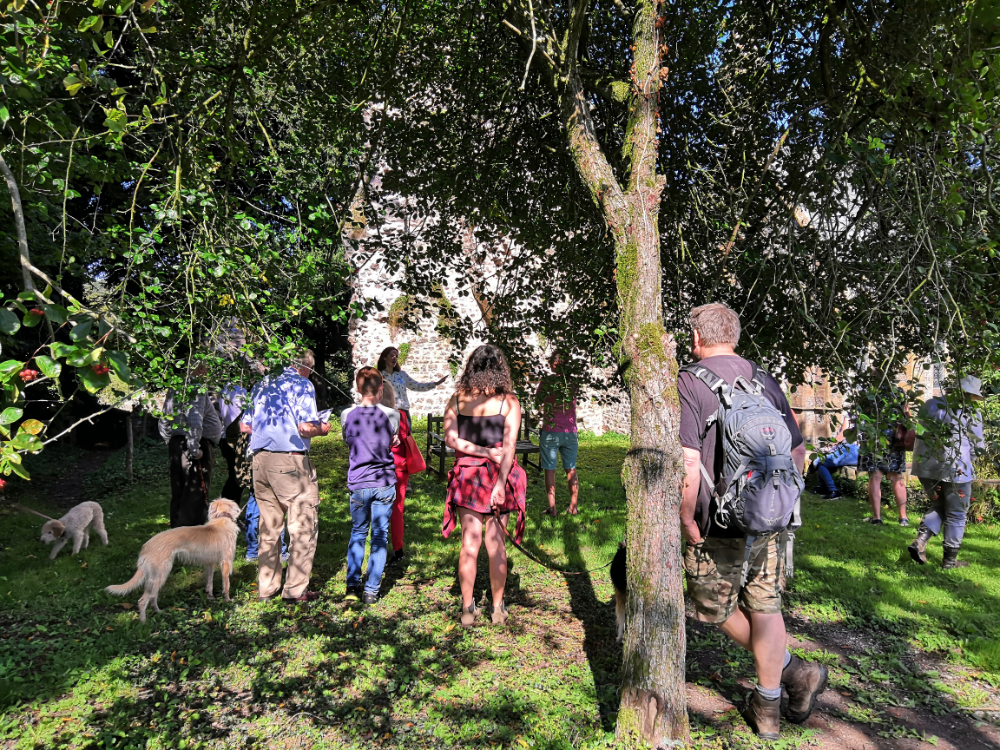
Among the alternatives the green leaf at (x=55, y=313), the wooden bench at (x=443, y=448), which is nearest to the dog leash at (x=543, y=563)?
the wooden bench at (x=443, y=448)

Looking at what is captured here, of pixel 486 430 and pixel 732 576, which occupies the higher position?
pixel 486 430

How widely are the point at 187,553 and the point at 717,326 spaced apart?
3.99 m

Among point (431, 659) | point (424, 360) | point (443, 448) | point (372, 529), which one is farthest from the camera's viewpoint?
point (424, 360)

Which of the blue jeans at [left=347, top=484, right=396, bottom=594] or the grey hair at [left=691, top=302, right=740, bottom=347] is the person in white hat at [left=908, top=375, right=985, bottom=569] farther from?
the blue jeans at [left=347, top=484, right=396, bottom=594]

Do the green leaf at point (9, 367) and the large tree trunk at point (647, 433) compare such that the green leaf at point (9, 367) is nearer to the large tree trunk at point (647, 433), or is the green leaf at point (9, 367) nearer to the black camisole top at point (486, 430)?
the large tree trunk at point (647, 433)

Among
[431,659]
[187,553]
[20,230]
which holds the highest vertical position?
[20,230]

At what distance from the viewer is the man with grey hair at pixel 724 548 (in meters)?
2.86

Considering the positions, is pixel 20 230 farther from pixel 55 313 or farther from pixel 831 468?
pixel 831 468

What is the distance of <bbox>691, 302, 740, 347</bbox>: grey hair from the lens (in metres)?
3.00

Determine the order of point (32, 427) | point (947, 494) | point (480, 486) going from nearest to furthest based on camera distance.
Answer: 1. point (32, 427)
2. point (480, 486)
3. point (947, 494)

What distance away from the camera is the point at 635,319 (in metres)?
3.01

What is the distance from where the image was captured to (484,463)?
4148mm

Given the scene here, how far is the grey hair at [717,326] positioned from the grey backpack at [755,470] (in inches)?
12.7

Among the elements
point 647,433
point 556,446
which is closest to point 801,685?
point 647,433
